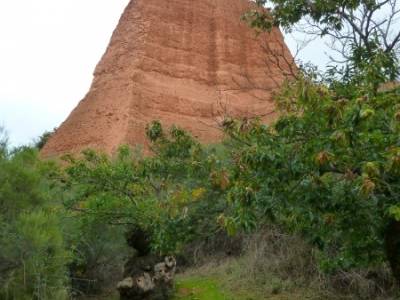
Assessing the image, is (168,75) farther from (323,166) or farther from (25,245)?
(323,166)

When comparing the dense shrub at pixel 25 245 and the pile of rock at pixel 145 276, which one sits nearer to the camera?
the dense shrub at pixel 25 245

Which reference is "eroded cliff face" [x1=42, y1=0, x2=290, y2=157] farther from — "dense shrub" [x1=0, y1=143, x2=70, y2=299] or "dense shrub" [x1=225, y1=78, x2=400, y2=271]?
"dense shrub" [x1=225, y1=78, x2=400, y2=271]

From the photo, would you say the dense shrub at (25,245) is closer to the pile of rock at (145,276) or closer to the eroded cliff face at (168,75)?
the pile of rock at (145,276)

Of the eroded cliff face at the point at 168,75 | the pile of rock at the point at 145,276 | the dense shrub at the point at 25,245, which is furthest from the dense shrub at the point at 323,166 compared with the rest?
the eroded cliff face at the point at 168,75

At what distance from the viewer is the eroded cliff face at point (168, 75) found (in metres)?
29.3

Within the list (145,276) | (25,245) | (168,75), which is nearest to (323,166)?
(25,245)

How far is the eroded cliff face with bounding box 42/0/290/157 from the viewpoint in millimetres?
29312

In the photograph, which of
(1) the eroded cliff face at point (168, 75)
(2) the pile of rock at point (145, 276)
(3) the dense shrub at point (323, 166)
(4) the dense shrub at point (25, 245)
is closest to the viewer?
(3) the dense shrub at point (323, 166)

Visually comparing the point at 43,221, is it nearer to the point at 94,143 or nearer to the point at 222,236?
the point at 222,236

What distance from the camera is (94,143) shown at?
93.0ft

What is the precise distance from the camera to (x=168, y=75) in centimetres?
3244

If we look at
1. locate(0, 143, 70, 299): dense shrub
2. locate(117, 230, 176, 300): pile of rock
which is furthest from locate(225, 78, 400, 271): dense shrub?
locate(117, 230, 176, 300): pile of rock

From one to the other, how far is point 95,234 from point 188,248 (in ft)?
11.2

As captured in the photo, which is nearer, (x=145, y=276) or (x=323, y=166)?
(x=323, y=166)
